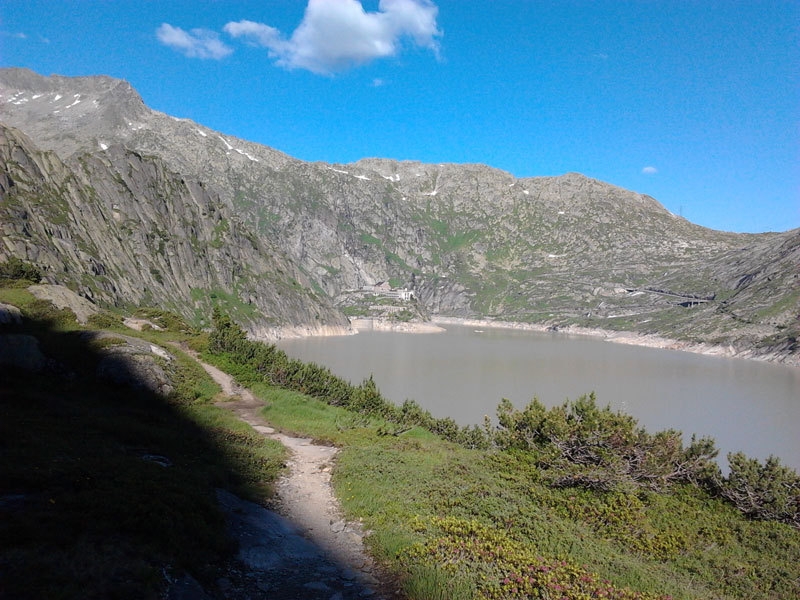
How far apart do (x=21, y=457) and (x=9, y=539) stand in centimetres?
330

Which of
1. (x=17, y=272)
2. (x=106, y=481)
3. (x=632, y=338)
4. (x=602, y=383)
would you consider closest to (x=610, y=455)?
(x=106, y=481)

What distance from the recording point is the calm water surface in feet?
185

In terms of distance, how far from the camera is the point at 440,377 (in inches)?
3127

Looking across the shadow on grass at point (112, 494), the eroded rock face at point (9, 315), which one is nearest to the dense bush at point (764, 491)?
the shadow on grass at point (112, 494)

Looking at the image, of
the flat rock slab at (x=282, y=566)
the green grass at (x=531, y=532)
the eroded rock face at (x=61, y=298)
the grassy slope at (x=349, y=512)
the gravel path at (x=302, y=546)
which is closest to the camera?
the grassy slope at (x=349, y=512)

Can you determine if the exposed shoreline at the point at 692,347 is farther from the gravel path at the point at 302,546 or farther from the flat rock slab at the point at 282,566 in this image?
the flat rock slab at the point at 282,566

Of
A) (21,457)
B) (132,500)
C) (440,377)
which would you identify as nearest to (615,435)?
(132,500)

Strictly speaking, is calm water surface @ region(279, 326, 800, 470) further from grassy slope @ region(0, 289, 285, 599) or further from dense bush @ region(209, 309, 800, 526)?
grassy slope @ region(0, 289, 285, 599)

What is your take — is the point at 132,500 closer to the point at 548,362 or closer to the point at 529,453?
the point at 529,453

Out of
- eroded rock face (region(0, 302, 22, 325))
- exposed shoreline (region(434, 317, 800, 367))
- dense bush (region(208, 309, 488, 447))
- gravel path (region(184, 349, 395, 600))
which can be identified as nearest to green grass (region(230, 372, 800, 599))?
gravel path (region(184, 349, 395, 600))

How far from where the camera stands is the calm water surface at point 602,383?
56403 millimetres

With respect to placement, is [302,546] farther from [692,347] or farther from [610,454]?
[692,347]

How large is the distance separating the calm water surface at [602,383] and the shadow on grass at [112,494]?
89.5 feet

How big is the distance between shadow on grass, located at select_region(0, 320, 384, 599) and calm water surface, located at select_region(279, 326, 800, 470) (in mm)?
27277
